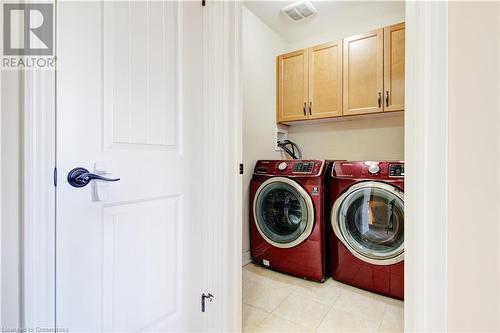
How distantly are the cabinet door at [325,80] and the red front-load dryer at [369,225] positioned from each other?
70 centimetres

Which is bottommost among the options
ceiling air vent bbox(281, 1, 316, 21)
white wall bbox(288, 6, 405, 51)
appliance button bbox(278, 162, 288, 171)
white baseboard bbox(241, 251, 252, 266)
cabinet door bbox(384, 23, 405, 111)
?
white baseboard bbox(241, 251, 252, 266)

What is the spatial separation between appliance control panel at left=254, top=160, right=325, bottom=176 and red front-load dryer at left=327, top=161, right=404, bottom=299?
15 cm

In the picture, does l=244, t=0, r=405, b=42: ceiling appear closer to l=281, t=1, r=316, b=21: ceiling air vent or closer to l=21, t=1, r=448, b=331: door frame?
l=281, t=1, r=316, b=21: ceiling air vent

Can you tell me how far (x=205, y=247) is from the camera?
44.0 inches

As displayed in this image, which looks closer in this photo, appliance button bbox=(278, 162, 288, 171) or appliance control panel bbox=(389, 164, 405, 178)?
appliance control panel bbox=(389, 164, 405, 178)

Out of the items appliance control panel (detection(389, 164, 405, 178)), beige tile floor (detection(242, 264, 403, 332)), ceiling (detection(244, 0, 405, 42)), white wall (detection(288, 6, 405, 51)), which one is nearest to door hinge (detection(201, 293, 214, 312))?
beige tile floor (detection(242, 264, 403, 332))

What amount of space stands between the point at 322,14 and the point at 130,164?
2.32 m

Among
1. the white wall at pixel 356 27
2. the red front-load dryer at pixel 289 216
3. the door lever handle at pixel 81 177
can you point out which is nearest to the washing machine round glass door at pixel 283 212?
the red front-load dryer at pixel 289 216

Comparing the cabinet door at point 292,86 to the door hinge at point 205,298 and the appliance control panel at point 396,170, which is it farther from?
the door hinge at point 205,298

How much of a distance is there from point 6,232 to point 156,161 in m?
0.45

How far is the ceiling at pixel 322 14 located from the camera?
2.08 meters
